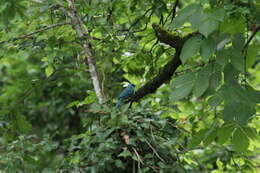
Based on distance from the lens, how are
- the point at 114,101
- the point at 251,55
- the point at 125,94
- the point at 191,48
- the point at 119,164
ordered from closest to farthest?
1. the point at 191,48
2. the point at 251,55
3. the point at 119,164
4. the point at 125,94
5. the point at 114,101

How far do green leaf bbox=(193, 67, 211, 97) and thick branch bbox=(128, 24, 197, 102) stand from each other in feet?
1.34

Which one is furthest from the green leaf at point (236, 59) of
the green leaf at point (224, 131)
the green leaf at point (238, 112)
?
the green leaf at point (224, 131)

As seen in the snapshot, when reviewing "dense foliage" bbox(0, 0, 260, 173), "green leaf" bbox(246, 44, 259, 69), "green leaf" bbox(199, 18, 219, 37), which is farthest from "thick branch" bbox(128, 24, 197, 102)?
"green leaf" bbox(199, 18, 219, 37)

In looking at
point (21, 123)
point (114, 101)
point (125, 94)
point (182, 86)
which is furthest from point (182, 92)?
point (21, 123)

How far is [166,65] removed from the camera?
2.04 m

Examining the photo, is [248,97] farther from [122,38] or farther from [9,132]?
[9,132]

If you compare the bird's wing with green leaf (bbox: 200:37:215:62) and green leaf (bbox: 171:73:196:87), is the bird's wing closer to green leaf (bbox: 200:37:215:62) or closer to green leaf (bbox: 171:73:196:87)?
green leaf (bbox: 171:73:196:87)

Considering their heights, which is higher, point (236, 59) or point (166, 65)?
point (236, 59)

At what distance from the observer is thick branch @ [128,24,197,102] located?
1.91m

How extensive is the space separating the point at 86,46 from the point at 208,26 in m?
1.13

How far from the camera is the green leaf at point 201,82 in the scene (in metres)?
1.32

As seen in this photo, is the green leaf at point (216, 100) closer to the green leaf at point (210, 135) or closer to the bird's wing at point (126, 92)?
the green leaf at point (210, 135)

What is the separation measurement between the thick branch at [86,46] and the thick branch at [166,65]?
0.57 ft

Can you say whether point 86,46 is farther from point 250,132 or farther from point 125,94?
point 250,132
